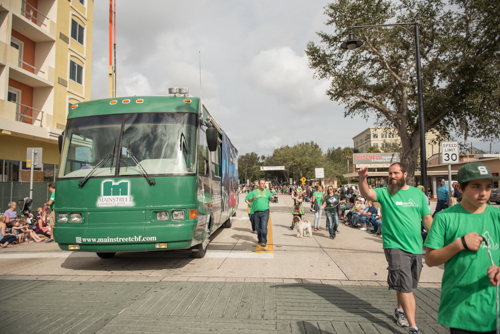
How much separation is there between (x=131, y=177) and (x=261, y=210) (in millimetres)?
3684

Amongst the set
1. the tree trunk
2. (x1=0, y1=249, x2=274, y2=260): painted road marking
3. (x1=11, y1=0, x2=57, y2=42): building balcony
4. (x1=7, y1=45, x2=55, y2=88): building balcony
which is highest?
(x1=11, y1=0, x2=57, y2=42): building balcony

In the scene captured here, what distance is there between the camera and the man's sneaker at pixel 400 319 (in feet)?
12.1

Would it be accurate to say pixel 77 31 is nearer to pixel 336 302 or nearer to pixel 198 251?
pixel 198 251

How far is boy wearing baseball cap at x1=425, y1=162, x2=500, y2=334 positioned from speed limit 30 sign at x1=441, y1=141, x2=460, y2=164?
793 centimetres

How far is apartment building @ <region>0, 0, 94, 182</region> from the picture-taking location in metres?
15.6

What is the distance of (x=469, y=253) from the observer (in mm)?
2121

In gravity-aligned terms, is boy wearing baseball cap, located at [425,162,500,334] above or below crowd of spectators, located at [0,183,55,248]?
above

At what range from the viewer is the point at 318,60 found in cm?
1830

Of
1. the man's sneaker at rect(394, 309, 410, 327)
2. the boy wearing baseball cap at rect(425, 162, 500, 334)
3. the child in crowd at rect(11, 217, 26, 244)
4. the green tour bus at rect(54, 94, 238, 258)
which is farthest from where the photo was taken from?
the child in crowd at rect(11, 217, 26, 244)

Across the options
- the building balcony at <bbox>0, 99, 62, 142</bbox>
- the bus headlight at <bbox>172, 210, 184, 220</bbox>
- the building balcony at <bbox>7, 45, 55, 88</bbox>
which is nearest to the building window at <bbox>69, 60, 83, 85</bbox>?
the building balcony at <bbox>7, 45, 55, 88</bbox>

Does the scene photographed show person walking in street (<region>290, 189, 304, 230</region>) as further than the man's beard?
Yes

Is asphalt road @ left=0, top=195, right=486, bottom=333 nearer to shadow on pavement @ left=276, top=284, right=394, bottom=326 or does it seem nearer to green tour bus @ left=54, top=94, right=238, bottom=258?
shadow on pavement @ left=276, top=284, right=394, bottom=326

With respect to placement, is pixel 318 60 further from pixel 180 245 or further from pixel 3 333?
pixel 3 333

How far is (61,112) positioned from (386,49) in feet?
60.7
